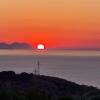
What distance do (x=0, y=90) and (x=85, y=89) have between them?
49.8 ft

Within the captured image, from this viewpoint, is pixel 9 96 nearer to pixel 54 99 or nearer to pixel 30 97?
pixel 30 97

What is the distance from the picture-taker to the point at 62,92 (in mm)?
43312

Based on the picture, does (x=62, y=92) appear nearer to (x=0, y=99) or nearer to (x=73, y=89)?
(x=73, y=89)

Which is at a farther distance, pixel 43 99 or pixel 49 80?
pixel 49 80

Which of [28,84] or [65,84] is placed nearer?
[28,84]

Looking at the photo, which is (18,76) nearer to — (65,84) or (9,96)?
(65,84)

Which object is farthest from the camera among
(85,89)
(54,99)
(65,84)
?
(65,84)

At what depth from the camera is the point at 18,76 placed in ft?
163

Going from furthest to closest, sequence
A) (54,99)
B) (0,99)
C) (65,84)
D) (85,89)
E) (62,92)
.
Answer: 1. (65,84)
2. (85,89)
3. (62,92)
4. (54,99)
5. (0,99)

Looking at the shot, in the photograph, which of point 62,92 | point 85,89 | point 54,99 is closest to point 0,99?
point 54,99

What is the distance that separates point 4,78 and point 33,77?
7.79ft

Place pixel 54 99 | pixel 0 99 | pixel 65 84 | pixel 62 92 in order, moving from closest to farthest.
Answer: pixel 0 99, pixel 54 99, pixel 62 92, pixel 65 84

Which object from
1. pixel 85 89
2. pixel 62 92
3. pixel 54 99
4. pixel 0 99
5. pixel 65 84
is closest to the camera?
pixel 0 99

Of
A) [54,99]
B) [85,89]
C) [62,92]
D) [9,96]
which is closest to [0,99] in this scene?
[9,96]
